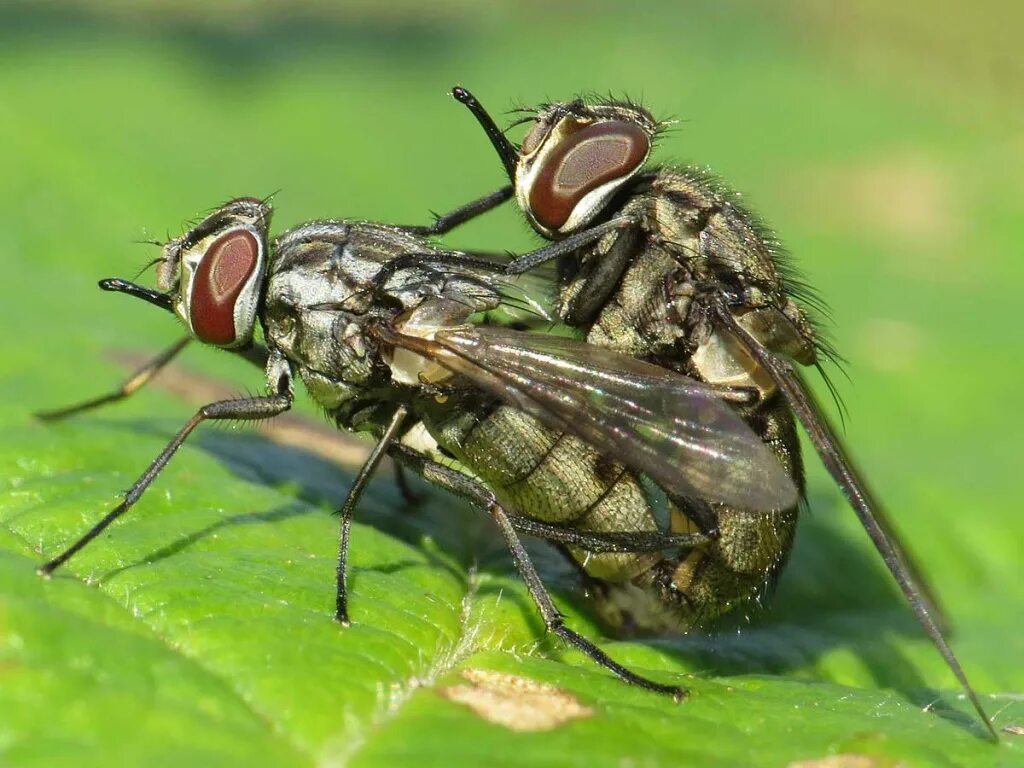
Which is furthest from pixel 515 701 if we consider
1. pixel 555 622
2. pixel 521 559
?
pixel 521 559

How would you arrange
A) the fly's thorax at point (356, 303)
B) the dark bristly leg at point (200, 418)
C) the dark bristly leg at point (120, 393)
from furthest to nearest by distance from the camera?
the dark bristly leg at point (120, 393), the fly's thorax at point (356, 303), the dark bristly leg at point (200, 418)

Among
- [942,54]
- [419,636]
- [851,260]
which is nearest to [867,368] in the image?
[851,260]

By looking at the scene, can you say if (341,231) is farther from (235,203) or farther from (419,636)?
(419,636)

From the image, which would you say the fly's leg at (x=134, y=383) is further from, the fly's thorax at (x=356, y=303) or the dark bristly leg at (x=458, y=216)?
the dark bristly leg at (x=458, y=216)

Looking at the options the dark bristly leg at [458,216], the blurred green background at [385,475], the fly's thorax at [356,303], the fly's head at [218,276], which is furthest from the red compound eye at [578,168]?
the blurred green background at [385,475]

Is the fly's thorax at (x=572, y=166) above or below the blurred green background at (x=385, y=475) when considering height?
above

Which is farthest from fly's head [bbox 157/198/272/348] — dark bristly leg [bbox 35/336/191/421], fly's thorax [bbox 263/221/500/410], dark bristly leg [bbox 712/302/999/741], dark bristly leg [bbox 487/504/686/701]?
dark bristly leg [bbox 712/302/999/741]

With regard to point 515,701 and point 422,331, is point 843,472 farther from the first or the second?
point 422,331
